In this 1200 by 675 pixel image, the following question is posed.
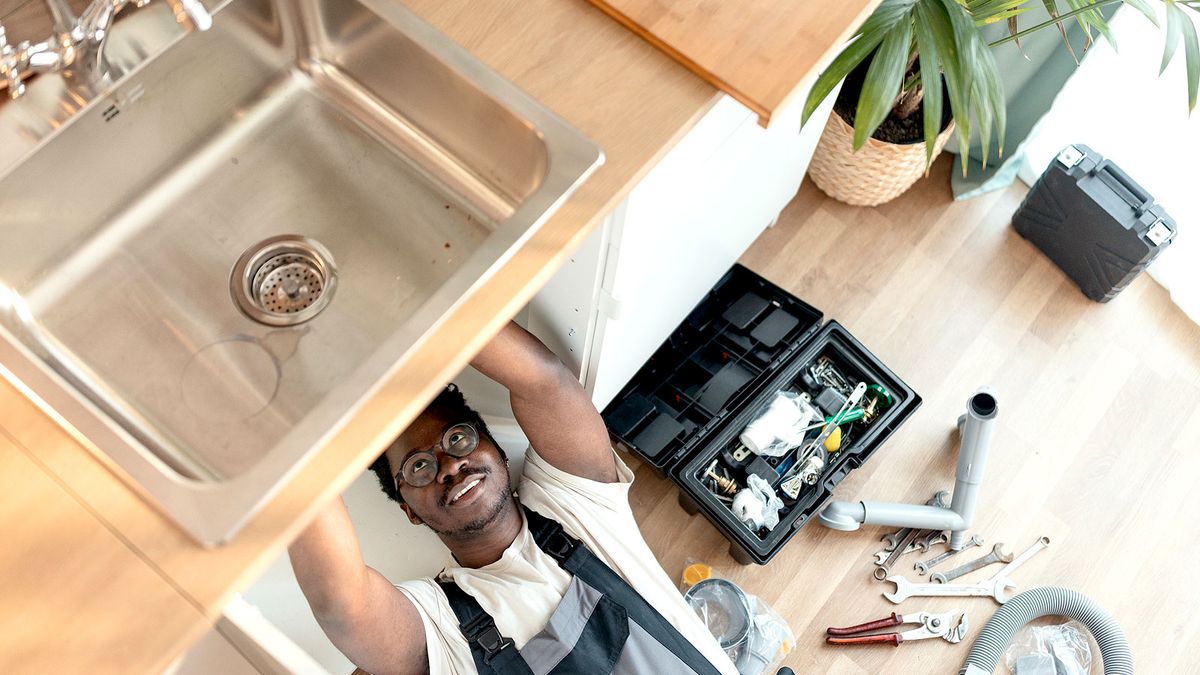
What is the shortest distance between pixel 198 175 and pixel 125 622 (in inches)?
23.3

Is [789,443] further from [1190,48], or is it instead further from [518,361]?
[1190,48]

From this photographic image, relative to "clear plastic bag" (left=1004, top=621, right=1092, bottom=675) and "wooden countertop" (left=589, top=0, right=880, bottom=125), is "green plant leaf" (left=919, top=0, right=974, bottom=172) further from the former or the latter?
"clear plastic bag" (left=1004, top=621, right=1092, bottom=675)

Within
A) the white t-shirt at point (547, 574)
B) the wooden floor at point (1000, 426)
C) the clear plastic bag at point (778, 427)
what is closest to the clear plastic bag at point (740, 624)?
the wooden floor at point (1000, 426)

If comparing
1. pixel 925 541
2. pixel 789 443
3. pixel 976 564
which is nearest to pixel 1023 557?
pixel 976 564

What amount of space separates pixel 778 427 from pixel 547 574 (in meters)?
0.54

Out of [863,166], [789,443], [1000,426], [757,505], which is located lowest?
[757,505]

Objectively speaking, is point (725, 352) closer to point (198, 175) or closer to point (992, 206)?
point (992, 206)

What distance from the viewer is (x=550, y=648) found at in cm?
156

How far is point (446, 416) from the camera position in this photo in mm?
1631

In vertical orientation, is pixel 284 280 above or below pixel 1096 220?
below

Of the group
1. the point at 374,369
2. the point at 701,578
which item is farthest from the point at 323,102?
the point at 701,578

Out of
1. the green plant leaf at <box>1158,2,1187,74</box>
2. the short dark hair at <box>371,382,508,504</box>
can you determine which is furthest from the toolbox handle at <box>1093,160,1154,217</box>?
the short dark hair at <box>371,382,508,504</box>

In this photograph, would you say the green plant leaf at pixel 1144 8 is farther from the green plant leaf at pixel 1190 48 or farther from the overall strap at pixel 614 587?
the overall strap at pixel 614 587

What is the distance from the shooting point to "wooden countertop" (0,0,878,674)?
0.95 m
